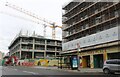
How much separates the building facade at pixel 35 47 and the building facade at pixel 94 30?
39.9 meters

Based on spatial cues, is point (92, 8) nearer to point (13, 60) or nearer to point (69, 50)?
point (69, 50)

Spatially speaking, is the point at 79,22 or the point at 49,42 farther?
the point at 49,42

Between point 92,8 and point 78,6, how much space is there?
9.65 meters

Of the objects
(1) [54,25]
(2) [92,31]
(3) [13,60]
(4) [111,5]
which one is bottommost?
(3) [13,60]

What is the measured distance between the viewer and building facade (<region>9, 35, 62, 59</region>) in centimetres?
10694

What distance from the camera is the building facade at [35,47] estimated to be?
107 m

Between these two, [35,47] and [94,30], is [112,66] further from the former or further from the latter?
[35,47]

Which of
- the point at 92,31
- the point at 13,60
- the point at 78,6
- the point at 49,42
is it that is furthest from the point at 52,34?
the point at 92,31

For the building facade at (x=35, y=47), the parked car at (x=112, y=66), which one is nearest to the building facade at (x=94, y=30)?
the parked car at (x=112, y=66)

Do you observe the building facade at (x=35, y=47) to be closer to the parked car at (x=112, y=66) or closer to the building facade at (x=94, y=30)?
the building facade at (x=94, y=30)

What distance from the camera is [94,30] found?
52.8 m

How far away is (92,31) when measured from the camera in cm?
5378

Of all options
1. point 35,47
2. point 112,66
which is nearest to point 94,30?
point 112,66

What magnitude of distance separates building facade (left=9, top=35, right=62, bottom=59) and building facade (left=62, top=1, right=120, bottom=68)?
39890 mm
